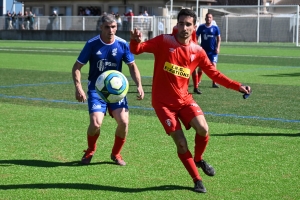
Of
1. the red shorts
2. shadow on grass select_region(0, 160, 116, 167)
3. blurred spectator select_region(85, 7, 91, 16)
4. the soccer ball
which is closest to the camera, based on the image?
the red shorts

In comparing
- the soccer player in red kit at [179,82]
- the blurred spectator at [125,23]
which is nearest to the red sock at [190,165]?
the soccer player in red kit at [179,82]

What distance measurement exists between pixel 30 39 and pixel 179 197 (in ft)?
175

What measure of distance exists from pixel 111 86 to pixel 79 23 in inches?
1956

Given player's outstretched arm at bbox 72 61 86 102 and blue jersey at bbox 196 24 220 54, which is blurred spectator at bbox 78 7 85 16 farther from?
player's outstretched arm at bbox 72 61 86 102

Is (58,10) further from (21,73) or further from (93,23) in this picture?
(21,73)

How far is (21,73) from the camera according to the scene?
Answer: 70.9 ft

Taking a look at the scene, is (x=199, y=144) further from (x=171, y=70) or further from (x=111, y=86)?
(x=111, y=86)

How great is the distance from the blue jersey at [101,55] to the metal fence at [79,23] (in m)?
43.8

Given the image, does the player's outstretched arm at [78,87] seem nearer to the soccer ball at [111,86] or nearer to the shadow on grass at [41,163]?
the soccer ball at [111,86]

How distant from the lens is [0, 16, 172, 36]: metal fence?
52.3 metres

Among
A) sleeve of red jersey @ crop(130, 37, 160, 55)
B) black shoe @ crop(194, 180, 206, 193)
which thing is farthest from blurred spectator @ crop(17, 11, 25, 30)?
black shoe @ crop(194, 180, 206, 193)

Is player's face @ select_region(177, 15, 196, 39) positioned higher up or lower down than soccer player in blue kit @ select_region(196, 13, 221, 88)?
higher up

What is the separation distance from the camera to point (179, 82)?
7.06m

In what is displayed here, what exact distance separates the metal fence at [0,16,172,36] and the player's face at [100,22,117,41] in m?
43.9
